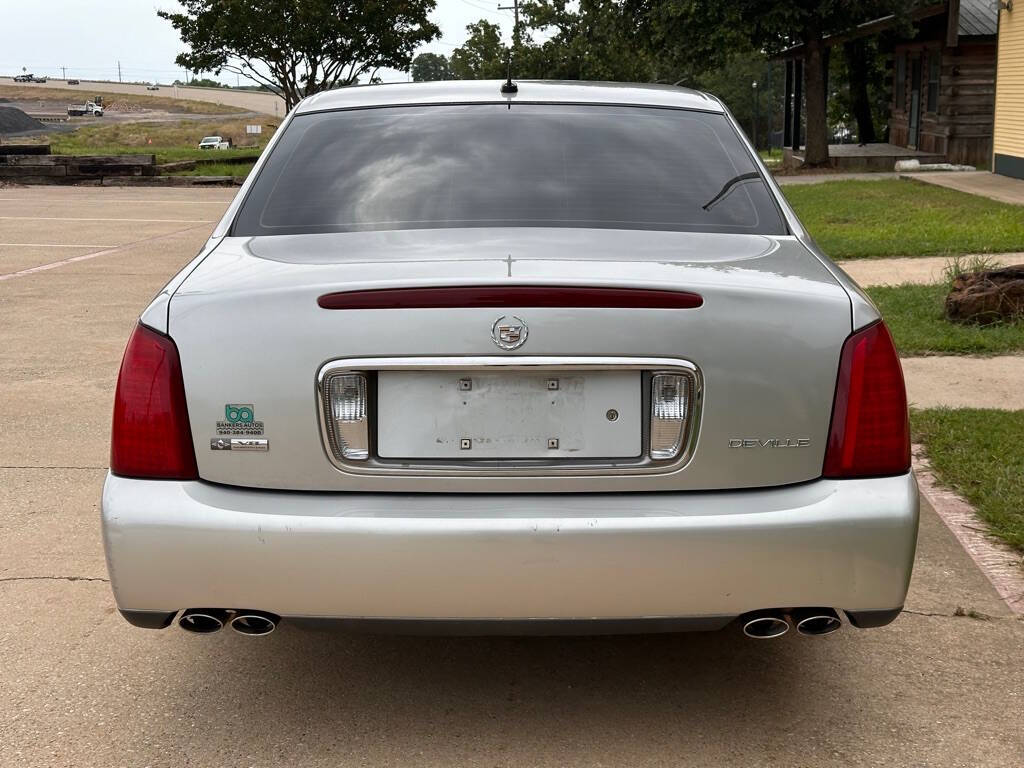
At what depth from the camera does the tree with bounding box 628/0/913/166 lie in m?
26.9

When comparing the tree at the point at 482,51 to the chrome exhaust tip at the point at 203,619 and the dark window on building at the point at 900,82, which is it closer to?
the dark window on building at the point at 900,82

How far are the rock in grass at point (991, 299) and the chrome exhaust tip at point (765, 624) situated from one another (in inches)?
241

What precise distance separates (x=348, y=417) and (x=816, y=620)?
118 centimetres

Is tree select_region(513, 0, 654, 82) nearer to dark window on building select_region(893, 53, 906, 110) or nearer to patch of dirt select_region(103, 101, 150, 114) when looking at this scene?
dark window on building select_region(893, 53, 906, 110)

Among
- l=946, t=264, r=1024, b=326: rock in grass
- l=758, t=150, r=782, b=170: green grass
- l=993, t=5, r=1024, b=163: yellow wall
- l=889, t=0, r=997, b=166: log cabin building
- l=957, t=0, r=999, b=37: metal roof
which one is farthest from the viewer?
l=758, t=150, r=782, b=170: green grass

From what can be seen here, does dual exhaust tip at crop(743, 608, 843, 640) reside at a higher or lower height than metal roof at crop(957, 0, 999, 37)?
lower

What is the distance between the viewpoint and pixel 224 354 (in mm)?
2709

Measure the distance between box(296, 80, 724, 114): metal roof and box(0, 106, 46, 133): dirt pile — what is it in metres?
54.1

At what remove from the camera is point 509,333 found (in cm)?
263

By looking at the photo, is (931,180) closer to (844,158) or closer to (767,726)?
(844,158)

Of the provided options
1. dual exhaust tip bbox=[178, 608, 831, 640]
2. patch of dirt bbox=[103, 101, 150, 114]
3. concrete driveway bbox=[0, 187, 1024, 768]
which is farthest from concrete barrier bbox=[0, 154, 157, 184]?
patch of dirt bbox=[103, 101, 150, 114]

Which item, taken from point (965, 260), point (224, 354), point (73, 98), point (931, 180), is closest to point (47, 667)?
point (224, 354)

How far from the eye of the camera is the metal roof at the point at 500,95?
3.90m

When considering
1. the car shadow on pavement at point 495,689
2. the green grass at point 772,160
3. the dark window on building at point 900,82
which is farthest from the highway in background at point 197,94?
the car shadow on pavement at point 495,689
